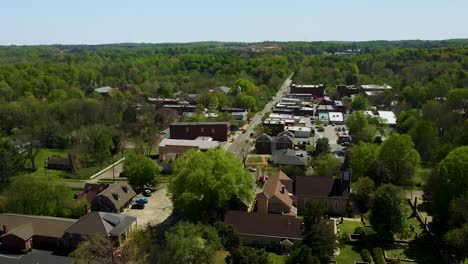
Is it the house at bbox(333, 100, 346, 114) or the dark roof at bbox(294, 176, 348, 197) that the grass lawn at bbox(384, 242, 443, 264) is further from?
the house at bbox(333, 100, 346, 114)

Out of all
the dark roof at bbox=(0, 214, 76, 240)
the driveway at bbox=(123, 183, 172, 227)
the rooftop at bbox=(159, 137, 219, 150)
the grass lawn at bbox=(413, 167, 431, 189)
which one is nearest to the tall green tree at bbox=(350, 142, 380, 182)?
the grass lawn at bbox=(413, 167, 431, 189)

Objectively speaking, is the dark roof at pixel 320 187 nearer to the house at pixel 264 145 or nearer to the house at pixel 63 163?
the house at pixel 264 145

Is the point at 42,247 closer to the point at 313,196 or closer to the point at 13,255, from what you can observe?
the point at 13,255

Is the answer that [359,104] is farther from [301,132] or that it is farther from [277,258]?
[277,258]

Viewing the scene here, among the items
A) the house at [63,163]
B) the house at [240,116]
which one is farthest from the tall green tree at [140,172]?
the house at [240,116]

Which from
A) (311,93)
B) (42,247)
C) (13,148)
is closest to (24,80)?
(13,148)

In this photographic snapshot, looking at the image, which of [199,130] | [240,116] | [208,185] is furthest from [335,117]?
[208,185]
